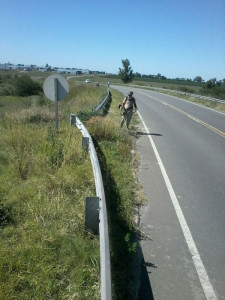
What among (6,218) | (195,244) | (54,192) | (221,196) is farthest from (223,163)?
(6,218)

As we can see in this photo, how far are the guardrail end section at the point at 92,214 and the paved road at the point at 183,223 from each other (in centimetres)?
87

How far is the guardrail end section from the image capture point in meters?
4.25

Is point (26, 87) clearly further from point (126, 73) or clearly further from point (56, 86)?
point (56, 86)

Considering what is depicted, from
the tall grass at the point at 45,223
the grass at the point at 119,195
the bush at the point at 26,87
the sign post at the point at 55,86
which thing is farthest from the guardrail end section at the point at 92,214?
the bush at the point at 26,87

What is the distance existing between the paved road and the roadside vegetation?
377mm

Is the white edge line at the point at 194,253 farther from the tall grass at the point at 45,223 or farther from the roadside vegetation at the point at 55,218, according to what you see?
the tall grass at the point at 45,223

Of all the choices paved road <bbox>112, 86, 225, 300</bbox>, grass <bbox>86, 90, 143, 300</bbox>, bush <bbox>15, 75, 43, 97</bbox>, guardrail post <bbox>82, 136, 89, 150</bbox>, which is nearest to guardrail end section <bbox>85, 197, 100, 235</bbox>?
grass <bbox>86, 90, 143, 300</bbox>

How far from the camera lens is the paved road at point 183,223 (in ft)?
12.9

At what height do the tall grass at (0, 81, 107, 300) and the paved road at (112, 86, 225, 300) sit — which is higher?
the tall grass at (0, 81, 107, 300)

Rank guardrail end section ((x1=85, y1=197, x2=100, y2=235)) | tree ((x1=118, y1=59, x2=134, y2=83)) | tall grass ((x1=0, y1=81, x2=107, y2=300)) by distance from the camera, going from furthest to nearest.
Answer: tree ((x1=118, y1=59, x2=134, y2=83))
guardrail end section ((x1=85, y1=197, x2=100, y2=235))
tall grass ((x1=0, y1=81, x2=107, y2=300))

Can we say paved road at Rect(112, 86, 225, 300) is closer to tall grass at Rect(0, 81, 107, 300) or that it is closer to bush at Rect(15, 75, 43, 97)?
tall grass at Rect(0, 81, 107, 300)

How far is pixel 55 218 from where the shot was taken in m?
4.90

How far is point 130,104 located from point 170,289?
10.6m

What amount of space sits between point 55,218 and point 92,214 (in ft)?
2.81
